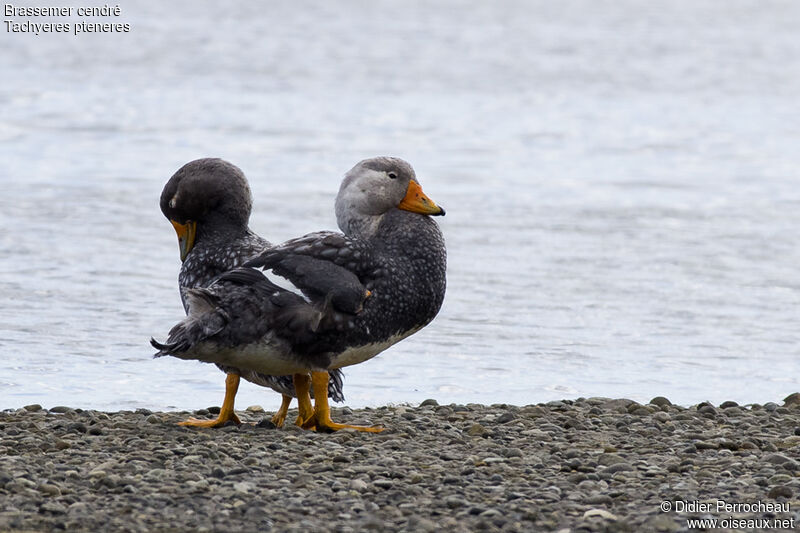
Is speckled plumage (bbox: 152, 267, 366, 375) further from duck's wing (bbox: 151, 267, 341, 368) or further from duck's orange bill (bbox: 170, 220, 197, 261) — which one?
duck's orange bill (bbox: 170, 220, 197, 261)

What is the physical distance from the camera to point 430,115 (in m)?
22.7

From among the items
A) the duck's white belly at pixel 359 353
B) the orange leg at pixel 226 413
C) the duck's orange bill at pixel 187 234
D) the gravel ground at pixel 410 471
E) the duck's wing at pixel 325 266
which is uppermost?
the duck's orange bill at pixel 187 234

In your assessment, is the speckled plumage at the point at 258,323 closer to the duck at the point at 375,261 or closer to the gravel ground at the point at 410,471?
the duck at the point at 375,261

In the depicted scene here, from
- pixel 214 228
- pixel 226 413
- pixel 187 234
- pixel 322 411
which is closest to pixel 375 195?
pixel 214 228

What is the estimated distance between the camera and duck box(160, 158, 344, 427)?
6.64m

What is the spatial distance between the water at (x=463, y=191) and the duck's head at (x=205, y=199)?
46.4 inches

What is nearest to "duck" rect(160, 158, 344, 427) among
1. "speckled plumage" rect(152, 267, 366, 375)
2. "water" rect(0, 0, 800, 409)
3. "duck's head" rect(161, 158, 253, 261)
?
"duck's head" rect(161, 158, 253, 261)

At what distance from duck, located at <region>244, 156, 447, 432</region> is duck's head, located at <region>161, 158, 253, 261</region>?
439 mm

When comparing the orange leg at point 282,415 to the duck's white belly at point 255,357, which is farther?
the orange leg at point 282,415

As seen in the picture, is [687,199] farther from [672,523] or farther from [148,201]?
[672,523]

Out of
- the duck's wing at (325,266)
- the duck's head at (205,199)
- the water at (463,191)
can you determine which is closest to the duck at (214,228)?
the duck's head at (205,199)

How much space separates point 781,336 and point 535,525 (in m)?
5.43

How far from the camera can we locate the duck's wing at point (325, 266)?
6.19m

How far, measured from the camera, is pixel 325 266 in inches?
248
